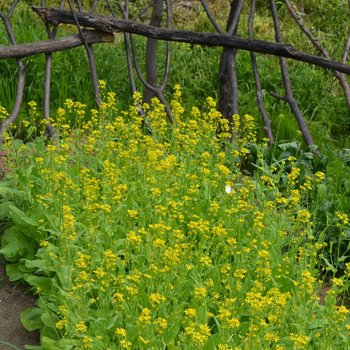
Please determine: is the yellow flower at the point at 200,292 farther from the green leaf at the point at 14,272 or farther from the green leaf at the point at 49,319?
the green leaf at the point at 14,272

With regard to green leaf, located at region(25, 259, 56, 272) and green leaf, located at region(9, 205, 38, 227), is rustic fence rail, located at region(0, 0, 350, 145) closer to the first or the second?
green leaf, located at region(9, 205, 38, 227)

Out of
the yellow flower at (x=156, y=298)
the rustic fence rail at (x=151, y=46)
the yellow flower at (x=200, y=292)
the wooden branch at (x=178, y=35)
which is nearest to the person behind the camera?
the yellow flower at (x=156, y=298)

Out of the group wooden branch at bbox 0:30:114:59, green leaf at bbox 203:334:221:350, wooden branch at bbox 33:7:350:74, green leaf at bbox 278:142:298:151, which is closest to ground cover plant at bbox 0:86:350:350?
green leaf at bbox 203:334:221:350

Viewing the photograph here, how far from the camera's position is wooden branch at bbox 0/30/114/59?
5.82m

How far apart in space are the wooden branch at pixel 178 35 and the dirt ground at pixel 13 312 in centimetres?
189

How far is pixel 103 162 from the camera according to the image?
16.3 feet

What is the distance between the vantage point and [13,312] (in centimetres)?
441

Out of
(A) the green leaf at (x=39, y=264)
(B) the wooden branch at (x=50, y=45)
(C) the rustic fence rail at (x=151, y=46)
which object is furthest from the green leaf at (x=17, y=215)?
(B) the wooden branch at (x=50, y=45)

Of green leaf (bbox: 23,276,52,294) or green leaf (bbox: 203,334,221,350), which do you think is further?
green leaf (bbox: 23,276,52,294)

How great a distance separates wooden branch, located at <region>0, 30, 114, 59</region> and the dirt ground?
1577 mm

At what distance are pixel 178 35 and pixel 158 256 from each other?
224 cm

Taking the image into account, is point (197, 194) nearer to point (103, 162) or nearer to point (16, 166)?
point (103, 162)

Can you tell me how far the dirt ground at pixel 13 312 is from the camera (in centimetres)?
421

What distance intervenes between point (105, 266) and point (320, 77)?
3819 millimetres
